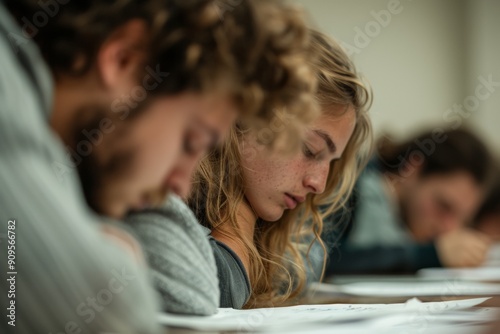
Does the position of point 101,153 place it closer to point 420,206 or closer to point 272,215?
point 272,215

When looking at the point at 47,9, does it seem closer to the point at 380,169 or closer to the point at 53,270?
the point at 53,270

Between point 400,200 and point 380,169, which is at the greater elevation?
point 380,169

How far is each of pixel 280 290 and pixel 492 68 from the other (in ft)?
6.47

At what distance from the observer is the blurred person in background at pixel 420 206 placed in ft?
4.66

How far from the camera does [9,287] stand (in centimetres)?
38

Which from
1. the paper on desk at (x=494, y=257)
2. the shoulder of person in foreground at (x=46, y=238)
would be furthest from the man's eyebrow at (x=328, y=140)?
the paper on desk at (x=494, y=257)

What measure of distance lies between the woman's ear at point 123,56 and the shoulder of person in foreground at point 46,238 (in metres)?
0.03

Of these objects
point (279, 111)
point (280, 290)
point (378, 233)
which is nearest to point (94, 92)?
point (279, 111)

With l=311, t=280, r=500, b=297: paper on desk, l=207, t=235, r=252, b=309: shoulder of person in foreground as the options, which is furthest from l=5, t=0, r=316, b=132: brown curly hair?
l=311, t=280, r=500, b=297: paper on desk

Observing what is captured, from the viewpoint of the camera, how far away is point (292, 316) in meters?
0.57

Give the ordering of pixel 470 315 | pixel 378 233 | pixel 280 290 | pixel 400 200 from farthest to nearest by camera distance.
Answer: pixel 400 200
pixel 378 233
pixel 280 290
pixel 470 315

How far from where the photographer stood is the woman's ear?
398mm

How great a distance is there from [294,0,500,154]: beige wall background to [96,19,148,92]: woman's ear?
6.14 feet

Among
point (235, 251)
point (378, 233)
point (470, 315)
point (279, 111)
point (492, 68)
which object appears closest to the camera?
point (279, 111)
